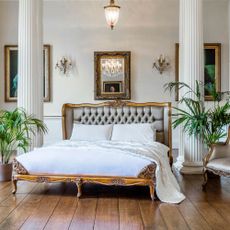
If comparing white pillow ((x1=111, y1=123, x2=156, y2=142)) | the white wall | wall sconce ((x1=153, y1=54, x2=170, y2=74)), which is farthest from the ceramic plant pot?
wall sconce ((x1=153, y1=54, x2=170, y2=74))

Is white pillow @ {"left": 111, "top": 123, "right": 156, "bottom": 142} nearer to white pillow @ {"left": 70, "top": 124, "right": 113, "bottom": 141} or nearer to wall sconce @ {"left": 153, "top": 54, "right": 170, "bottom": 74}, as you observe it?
white pillow @ {"left": 70, "top": 124, "right": 113, "bottom": 141}

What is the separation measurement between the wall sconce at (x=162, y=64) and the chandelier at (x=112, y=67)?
3.09 feet

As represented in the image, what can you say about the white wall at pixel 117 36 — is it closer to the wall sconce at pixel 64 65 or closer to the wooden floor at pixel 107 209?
the wall sconce at pixel 64 65

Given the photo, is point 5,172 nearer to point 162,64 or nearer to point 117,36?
point 117,36

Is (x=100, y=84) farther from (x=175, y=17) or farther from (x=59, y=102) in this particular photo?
(x=175, y=17)

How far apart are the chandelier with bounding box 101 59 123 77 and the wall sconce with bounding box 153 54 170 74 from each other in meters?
0.94

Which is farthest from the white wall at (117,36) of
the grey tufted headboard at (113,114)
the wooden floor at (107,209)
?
the wooden floor at (107,209)

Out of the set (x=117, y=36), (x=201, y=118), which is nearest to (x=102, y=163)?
(x=201, y=118)

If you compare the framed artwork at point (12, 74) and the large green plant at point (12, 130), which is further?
the framed artwork at point (12, 74)

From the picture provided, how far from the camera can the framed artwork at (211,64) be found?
890 centimetres

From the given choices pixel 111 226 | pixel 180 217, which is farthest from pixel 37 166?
pixel 180 217

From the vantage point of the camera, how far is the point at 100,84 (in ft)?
29.5

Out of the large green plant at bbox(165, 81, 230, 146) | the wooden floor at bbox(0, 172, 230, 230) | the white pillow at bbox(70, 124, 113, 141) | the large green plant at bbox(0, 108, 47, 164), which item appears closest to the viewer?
the wooden floor at bbox(0, 172, 230, 230)

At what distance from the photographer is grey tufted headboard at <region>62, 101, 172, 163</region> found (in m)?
6.73
